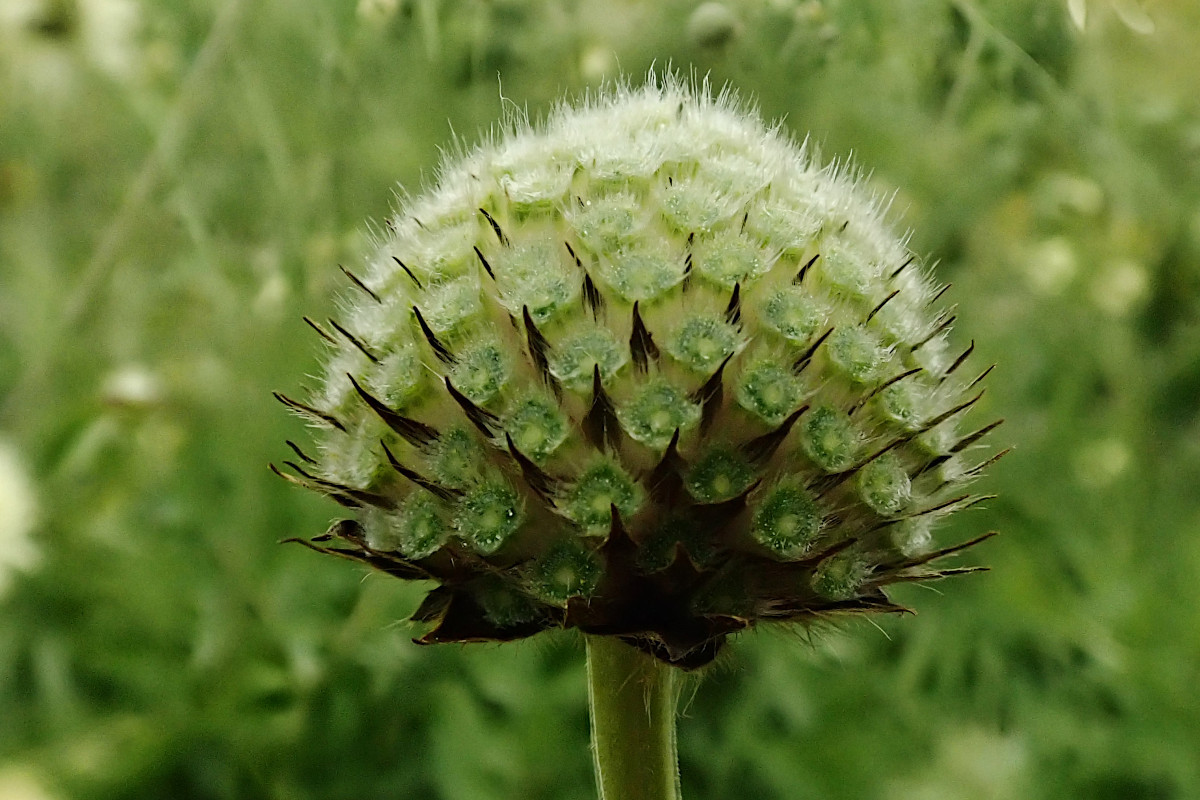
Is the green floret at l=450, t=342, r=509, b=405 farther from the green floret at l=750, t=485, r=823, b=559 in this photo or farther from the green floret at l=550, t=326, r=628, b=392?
the green floret at l=750, t=485, r=823, b=559

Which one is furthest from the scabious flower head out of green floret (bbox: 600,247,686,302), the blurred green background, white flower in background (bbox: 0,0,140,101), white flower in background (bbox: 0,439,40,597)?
white flower in background (bbox: 0,0,140,101)

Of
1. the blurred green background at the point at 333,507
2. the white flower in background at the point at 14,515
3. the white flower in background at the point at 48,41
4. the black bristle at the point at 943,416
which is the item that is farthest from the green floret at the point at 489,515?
the white flower in background at the point at 48,41

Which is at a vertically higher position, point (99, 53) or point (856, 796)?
point (99, 53)

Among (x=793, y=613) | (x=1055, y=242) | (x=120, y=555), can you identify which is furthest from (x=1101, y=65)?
(x=120, y=555)

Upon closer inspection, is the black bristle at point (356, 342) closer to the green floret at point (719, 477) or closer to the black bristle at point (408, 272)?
the black bristle at point (408, 272)

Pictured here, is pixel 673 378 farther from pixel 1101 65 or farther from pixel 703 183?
pixel 1101 65

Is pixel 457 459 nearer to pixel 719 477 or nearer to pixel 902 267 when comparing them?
pixel 719 477

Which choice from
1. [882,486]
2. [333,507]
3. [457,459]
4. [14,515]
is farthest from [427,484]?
[14,515]
